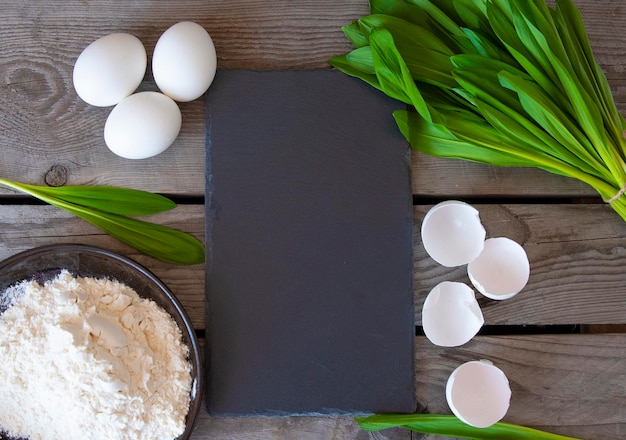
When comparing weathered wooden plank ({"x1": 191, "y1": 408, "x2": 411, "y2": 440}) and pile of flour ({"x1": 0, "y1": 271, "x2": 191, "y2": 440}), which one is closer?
pile of flour ({"x1": 0, "y1": 271, "x2": 191, "y2": 440})

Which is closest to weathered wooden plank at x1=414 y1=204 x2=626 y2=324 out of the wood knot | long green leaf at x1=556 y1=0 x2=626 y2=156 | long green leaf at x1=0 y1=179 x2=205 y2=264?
long green leaf at x1=556 y1=0 x2=626 y2=156

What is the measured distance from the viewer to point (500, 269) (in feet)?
2.57

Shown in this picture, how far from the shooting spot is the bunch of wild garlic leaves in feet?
2.35

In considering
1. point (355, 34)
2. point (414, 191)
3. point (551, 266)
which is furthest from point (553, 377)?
point (355, 34)

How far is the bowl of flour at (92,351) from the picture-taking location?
0.67 meters

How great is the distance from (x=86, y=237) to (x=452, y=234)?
457mm

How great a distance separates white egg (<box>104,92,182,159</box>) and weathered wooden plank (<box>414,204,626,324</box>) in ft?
1.09

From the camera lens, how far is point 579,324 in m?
0.82

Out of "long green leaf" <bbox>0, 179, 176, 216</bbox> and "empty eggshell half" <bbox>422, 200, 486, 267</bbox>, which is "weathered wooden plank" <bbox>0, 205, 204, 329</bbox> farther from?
"empty eggshell half" <bbox>422, 200, 486, 267</bbox>

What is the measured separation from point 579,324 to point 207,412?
1.62 ft

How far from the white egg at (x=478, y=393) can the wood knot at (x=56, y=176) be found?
54 centimetres

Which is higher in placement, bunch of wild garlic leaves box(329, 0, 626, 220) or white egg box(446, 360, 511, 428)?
bunch of wild garlic leaves box(329, 0, 626, 220)

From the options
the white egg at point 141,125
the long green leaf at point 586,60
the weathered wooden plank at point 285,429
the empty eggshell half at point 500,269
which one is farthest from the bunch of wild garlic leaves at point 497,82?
the weathered wooden plank at point 285,429

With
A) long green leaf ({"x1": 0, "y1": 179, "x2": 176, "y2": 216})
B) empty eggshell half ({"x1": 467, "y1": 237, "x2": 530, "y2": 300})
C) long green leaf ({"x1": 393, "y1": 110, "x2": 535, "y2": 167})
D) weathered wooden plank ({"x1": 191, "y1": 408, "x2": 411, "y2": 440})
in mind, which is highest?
long green leaf ({"x1": 393, "y1": 110, "x2": 535, "y2": 167})
